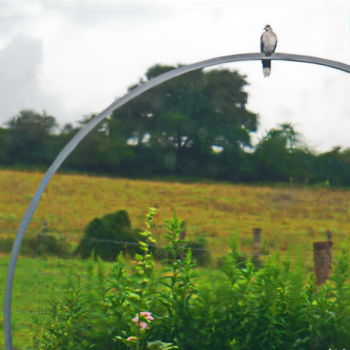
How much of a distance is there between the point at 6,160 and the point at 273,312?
8.80 metres

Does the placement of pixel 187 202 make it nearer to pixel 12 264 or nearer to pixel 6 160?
pixel 6 160

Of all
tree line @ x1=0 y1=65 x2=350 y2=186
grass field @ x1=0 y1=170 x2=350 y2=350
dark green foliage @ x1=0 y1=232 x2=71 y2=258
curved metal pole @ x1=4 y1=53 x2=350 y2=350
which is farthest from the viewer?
dark green foliage @ x1=0 y1=232 x2=71 y2=258

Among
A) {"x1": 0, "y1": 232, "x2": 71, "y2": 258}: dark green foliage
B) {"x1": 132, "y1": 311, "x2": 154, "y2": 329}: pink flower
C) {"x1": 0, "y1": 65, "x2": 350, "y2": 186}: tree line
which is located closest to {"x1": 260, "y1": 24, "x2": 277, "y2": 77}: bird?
{"x1": 132, "y1": 311, "x2": 154, "y2": 329}: pink flower

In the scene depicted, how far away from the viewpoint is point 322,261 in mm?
7207

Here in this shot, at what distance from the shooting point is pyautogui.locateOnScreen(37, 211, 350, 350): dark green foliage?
3.80 m

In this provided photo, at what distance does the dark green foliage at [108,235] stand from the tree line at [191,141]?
33.7 inches

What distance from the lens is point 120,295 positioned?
12.9ft

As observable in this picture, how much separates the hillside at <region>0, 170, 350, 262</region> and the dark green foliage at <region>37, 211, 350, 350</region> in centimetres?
709

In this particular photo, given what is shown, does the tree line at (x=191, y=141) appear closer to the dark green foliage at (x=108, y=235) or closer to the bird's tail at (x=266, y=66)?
the dark green foliage at (x=108, y=235)

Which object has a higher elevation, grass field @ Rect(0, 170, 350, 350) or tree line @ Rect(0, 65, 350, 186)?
tree line @ Rect(0, 65, 350, 186)

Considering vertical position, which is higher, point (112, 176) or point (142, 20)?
point (142, 20)

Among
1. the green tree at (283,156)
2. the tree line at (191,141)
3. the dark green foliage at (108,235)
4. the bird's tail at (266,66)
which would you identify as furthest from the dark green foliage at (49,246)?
the bird's tail at (266,66)

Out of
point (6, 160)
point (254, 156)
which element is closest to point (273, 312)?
point (254, 156)

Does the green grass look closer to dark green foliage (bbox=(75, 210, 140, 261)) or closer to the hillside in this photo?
dark green foliage (bbox=(75, 210, 140, 261))
